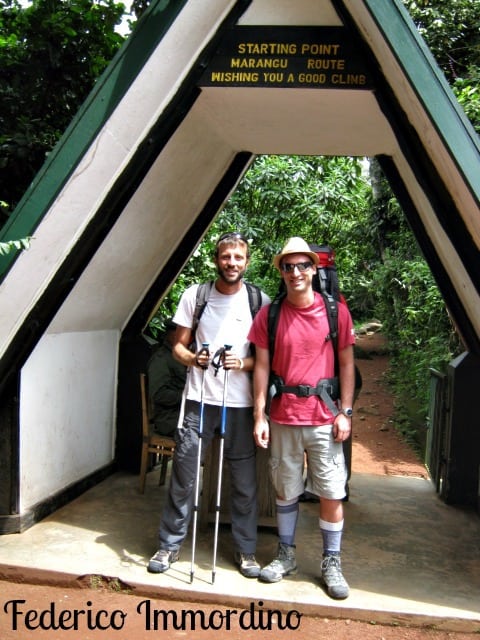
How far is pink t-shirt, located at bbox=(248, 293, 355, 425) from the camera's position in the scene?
3.87 metres

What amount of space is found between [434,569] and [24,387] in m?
3.03

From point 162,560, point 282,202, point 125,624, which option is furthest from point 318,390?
point 282,202

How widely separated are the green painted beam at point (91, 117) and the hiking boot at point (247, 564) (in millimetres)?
2261

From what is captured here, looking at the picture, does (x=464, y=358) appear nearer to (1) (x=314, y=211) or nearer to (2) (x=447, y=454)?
(2) (x=447, y=454)

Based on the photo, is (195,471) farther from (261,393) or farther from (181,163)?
(181,163)

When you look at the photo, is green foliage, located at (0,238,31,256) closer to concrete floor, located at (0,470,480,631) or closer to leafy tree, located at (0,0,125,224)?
leafy tree, located at (0,0,125,224)

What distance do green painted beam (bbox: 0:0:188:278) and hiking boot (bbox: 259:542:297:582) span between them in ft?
7.78

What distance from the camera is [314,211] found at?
474 inches

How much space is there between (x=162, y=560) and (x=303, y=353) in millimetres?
1544

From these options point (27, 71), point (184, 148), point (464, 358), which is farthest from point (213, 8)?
point (464, 358)

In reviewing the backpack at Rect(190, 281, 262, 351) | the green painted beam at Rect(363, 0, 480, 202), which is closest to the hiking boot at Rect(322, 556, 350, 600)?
the backpack at Rect(190, 281, 262, 351)

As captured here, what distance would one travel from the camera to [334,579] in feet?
12.6

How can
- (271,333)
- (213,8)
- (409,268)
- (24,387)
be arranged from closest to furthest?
(213,8), (271,333), (24,387), (409,268)

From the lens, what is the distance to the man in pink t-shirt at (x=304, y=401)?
152 inches
